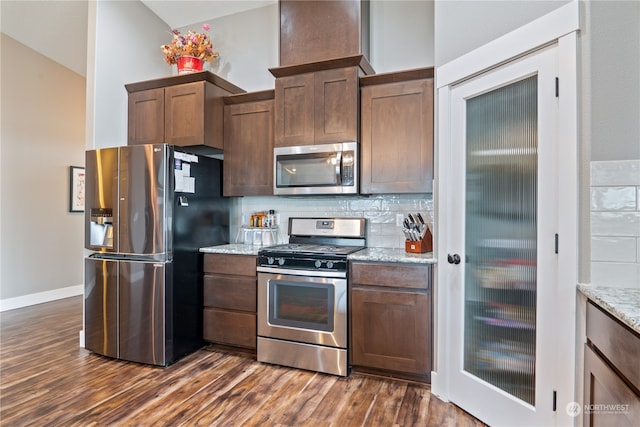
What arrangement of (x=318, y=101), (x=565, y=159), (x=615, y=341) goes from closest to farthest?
(x=615, y=341) → (x=565, y=159) → (x=318, y=101)

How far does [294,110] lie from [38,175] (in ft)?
12.3

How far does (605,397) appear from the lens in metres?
1.23

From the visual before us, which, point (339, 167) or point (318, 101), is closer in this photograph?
point (339, 167)

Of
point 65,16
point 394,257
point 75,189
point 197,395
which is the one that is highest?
point 65,16

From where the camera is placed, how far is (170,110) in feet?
10.9

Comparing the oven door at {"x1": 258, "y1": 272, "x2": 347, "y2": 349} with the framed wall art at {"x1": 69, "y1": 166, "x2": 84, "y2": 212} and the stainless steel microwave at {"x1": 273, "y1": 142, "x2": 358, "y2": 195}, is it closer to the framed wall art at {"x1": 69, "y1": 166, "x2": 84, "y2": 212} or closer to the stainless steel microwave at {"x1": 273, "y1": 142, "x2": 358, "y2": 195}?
the stainless steel microwave at {"x1": 273, "y1": 142, "x2": 358, "y2": 195}

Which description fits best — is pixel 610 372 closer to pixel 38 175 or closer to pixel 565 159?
pixel 565 159

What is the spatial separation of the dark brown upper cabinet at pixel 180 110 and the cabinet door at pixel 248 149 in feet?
0.38

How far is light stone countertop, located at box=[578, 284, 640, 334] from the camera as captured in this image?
3.46ft

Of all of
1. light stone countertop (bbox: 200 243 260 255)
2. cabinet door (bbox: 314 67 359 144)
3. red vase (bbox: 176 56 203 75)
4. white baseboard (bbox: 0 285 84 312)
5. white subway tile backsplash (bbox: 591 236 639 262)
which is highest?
red vase (bbox: 176 56 203 75)

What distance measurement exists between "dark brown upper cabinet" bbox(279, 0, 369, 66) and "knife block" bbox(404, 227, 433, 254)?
1.58 metres

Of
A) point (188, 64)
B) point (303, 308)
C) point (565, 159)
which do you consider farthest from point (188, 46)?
point (565, 159)

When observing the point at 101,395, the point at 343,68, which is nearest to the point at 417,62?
the point at 343,68

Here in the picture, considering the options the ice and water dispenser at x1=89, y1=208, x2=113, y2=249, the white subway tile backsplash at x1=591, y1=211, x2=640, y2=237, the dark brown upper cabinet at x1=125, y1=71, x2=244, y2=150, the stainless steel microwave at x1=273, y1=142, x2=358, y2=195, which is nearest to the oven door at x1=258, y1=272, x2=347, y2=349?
the stainless steel microwave at x1=273, y1=142, x2=358, y2=195
